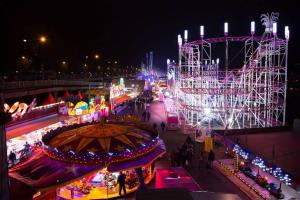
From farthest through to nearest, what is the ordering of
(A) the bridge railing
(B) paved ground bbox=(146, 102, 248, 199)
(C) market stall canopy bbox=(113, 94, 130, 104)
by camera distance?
(C) market stall canopy bbox=(113, 94, 130, 104) → (A) the bridge railing → (B) paved ground bbox=(146, 102, 248, 199)

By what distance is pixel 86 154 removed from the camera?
11.0 m

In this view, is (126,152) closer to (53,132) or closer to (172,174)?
(172,174)

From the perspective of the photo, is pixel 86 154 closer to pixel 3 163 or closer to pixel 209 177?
pixel 3 163

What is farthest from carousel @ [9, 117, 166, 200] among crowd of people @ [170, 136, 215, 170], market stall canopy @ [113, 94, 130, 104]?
market stall canopy @ [113, 94, 130, 104]

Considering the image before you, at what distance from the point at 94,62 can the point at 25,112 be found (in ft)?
227

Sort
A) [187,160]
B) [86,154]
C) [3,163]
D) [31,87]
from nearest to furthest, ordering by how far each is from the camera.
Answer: [3,163]
[86,154]
[187,160]
[31,87]

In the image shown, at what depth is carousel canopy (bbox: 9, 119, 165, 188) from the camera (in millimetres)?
10117

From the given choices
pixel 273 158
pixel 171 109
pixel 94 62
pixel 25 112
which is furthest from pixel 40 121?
pixel 94 62

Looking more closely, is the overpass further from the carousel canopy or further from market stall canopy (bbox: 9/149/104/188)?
market stall canopy (bbox: 9/149/104/188)

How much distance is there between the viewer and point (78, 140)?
38.9 ft

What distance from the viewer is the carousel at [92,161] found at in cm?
1027

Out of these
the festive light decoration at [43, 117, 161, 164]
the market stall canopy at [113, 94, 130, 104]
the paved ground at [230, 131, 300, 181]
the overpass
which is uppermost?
the overpass

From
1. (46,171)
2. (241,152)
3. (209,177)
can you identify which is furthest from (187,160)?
(46,171)

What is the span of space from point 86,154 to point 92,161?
36 centimetres
